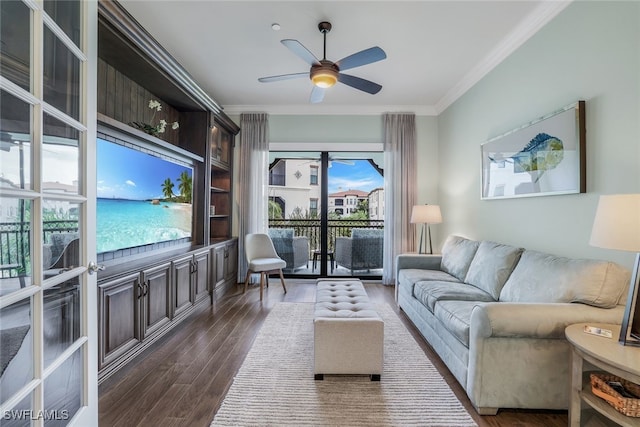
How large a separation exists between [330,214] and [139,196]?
10.0ft

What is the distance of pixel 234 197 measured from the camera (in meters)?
5.08

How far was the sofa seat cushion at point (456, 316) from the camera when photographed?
6.74 feet

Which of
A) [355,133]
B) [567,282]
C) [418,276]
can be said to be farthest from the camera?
[355,133]

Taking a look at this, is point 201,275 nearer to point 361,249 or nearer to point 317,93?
point 317,93

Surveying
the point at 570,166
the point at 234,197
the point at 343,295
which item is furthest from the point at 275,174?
the point at 570,166

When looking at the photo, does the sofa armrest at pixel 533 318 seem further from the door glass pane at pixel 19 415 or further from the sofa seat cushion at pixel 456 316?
the door glass pane at pixel 19 415

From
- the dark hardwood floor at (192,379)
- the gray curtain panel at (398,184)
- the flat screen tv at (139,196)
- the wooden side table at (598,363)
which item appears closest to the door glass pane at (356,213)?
the gray curtain panel at (398,184)

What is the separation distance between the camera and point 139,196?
2.88 m

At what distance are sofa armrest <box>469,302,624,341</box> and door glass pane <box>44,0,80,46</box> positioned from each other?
8.43ft

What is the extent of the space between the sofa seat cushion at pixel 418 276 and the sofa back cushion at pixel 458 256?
77mm

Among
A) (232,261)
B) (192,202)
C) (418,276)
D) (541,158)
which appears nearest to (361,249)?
(418,276)

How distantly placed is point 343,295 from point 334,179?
277 centimetres

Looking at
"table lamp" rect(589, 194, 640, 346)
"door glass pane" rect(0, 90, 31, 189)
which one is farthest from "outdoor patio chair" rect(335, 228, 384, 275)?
"door glass pane" rect(0, 90, 31, 189)

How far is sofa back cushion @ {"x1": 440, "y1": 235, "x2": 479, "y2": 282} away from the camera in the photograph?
3299mm
